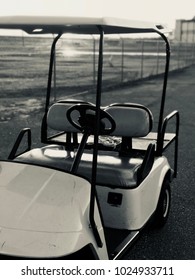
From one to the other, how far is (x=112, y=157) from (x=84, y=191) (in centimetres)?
123

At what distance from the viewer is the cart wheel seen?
402cm

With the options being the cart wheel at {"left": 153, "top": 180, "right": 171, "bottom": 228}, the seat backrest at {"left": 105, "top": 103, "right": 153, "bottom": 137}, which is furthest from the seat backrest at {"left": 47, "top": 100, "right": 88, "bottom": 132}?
the cart wheel at {"left": 153, "top": 180, "right": 171, "bottom": 228}

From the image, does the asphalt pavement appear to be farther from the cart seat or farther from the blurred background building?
the blurred background building

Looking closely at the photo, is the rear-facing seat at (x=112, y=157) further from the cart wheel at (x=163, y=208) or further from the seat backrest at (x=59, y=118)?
the cart wheel at (x=163, y=208)

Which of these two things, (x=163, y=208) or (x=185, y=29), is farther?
(x=185, y=29)

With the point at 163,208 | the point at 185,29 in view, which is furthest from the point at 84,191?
the point at 185,29

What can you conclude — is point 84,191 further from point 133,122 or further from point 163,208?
point 163,208

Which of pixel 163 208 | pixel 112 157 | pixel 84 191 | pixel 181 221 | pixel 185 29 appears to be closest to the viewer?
pixel 84 191

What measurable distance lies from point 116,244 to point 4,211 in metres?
0.96

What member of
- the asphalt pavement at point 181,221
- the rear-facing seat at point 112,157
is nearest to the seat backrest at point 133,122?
the rear-facing seat at point 112,157

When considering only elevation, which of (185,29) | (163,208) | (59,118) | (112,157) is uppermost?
(59,118)

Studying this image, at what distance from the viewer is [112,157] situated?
3.98m

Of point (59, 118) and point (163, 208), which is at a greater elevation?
point (59, 118)
